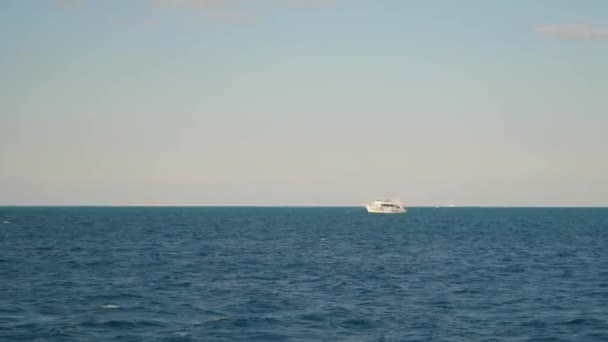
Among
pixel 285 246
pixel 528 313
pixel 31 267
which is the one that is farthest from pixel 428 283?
pixel 285 246

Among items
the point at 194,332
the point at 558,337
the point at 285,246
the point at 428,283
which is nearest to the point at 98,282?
the point at 194,332

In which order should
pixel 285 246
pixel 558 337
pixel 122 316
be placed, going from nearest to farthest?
pixel 558 337, pixel 122 316, pixel 285 246

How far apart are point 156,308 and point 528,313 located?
85.9 feet

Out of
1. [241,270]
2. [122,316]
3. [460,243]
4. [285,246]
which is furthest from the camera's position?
[460,243]

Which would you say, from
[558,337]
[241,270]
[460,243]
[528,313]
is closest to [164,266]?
[241,270]

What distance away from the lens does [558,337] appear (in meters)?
40.0

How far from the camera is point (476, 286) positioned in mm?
61219

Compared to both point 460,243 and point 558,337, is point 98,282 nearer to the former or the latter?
point 558,337

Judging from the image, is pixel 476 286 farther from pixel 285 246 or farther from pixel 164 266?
pixel 285 246

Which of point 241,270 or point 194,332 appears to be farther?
point 241,270

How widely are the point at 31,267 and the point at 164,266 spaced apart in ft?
46.2

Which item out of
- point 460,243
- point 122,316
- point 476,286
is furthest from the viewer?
point 460,243

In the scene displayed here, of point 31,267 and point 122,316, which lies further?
point 31,267

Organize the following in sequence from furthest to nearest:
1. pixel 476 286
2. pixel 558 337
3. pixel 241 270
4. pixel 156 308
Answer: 1. pixel 241 270
2. pixel 476 286
3. pixel 156 308
4. pixel 558 337
